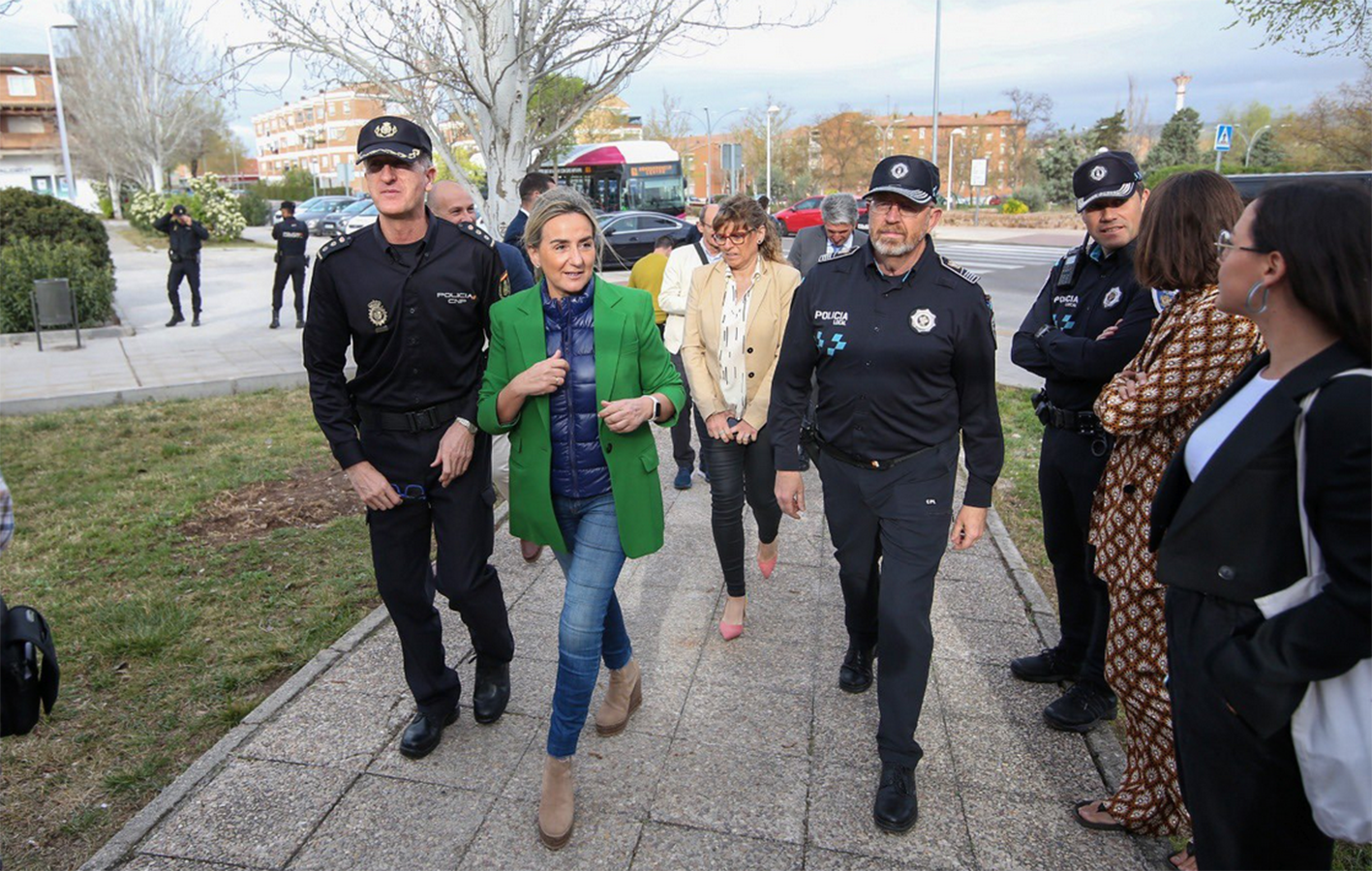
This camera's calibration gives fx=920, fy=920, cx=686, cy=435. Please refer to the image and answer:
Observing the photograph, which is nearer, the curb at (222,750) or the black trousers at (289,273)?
the curb at (222,750)

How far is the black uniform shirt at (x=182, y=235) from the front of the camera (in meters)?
14.4

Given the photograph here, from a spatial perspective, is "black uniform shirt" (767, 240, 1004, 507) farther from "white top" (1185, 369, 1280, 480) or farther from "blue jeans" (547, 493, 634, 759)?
"white top" (1185, 369, 1280, 480)

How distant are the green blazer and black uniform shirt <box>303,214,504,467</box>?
0.21 m

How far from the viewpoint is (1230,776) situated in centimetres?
192

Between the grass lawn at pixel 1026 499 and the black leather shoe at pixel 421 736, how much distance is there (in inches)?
100

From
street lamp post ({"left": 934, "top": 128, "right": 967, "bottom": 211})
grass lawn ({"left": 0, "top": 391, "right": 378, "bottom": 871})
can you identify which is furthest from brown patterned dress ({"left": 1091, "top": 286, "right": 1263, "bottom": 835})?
street lamp post ({"left": 934, "top": 128, "right": 967, "bottom": 211})

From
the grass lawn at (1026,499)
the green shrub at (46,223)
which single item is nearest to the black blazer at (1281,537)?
the grass lawn at (1026,499)

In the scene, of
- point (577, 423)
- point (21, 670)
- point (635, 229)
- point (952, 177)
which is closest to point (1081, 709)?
point (577, 423)

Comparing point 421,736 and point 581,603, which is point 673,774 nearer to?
point 581,603

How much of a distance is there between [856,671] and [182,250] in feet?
47.3

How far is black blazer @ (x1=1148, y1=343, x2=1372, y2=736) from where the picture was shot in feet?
5.31

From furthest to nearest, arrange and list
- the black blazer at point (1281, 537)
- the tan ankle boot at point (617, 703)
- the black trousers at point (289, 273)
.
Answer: the black trousers at point (289, 273) → the tan ankle boot at point (617, 703) → the black blazer at point (1281, 537)

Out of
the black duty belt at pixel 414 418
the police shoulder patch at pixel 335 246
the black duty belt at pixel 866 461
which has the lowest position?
the black duty belt at pixel 866 461

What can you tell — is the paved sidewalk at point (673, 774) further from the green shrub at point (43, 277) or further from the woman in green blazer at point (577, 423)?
the green shrub at point (43, 277)
